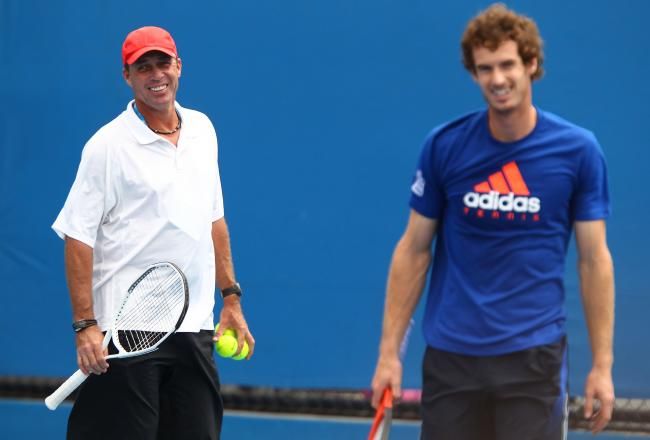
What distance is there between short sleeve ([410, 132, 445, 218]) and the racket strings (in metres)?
0.97

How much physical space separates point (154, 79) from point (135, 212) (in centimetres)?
41

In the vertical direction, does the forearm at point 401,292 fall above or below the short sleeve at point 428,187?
below

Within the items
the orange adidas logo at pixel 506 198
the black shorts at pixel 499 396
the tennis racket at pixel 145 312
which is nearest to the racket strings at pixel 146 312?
the tennis racket at pixel 145 312

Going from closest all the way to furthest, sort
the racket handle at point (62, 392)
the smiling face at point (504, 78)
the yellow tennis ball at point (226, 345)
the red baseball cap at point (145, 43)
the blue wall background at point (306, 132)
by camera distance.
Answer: the smiling face at point (504, 78)
the racket handle at point (62, 392)
the red baseball cap at point (145, 43)
the yellow tennis ball at point (226, 345)
the blue wall background at point (306, 132)

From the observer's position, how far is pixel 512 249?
3.19m

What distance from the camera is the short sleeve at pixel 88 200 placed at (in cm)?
396

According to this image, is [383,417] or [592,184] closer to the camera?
[592,184]

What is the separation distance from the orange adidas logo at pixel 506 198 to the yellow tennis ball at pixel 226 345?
131 cm

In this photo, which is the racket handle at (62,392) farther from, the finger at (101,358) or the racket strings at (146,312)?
the racket strings at (146,312)

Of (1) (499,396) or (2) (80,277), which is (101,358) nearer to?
(2) (80,277)

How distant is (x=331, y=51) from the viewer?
16.7 ft

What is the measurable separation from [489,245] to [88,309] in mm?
1341

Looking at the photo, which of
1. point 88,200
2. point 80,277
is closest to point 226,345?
point 80,277

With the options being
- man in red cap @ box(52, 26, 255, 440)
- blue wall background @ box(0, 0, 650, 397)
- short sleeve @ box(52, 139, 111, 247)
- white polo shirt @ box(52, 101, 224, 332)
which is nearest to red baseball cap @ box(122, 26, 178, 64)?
man in red cap @ box(52, 26, 255, 440)
